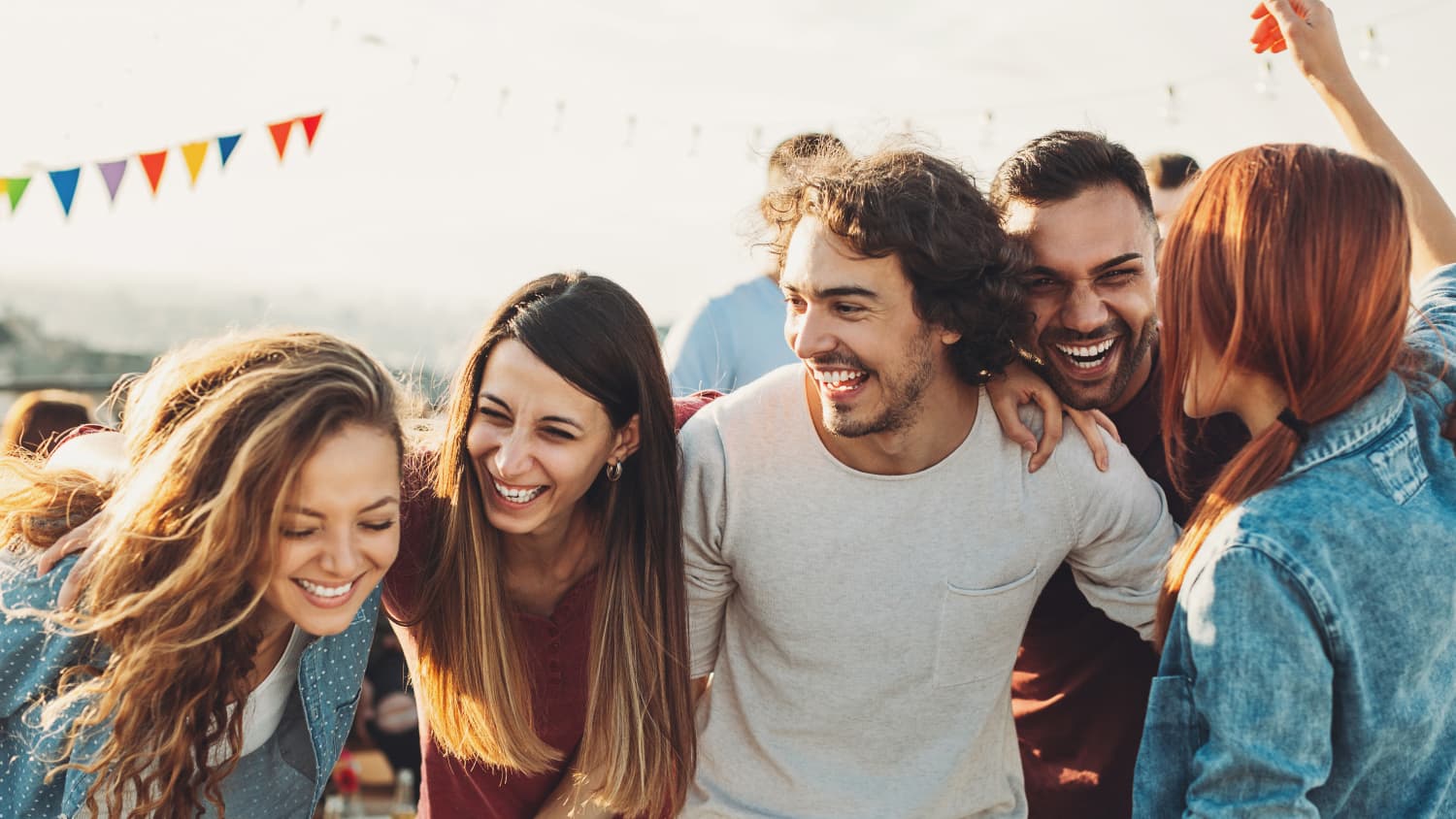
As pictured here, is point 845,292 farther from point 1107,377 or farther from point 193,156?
point 193,156

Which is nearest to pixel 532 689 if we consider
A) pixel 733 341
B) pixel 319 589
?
pixel 319 589

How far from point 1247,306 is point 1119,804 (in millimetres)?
1279

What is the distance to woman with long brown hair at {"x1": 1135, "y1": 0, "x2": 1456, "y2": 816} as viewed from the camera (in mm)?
1334

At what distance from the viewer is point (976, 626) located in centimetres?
203

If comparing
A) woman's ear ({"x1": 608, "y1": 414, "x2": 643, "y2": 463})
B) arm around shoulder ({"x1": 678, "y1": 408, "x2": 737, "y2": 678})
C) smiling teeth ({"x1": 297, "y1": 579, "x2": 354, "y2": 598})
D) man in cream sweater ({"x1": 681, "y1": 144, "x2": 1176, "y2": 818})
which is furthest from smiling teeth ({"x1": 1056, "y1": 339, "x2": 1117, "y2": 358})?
smiling teeth ({"x1": 297, "y1": 579, "x2": 354, "y2": 598})

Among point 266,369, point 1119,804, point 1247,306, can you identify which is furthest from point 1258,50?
point 266,369

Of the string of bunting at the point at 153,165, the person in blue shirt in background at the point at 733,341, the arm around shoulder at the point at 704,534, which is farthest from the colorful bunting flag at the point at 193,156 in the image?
the arm around shoulder at the point at 704,534

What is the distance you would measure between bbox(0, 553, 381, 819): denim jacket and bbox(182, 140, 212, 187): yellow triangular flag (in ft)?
12.6

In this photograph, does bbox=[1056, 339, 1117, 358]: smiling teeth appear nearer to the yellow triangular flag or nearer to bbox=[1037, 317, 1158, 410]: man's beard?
bbox=[1037, 317, 1158, 410]: man's beard

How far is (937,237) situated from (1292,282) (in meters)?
0.78

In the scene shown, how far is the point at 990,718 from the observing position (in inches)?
83.8

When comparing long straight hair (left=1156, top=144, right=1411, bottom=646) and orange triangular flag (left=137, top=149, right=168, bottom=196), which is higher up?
orange triangular flag (left=137, top=149, right=168, bottom=196)

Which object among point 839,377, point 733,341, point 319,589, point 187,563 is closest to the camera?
point 187,563

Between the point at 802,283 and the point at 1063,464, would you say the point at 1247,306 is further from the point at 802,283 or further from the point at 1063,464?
the point at 802,283
